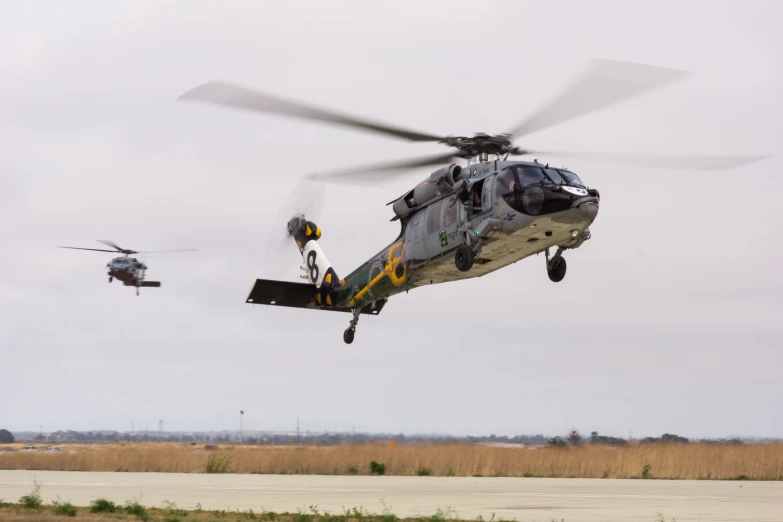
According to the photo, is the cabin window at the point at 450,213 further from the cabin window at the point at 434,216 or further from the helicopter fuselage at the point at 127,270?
the helicopter fuselage at the point at 127,270

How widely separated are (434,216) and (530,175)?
10.7ft

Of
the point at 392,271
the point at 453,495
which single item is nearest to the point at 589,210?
the point at 392,271

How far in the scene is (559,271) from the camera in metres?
22.1

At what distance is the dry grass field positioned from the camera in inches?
1113

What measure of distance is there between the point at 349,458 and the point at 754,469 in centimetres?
1290

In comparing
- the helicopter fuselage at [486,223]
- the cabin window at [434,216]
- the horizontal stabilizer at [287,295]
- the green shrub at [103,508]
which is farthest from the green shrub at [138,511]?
the horizontal stabilizer at [287,295]

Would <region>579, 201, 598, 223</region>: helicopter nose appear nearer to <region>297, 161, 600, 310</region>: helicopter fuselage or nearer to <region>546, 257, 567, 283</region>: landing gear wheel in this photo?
<region>297, 161, 600, 310</region>: helicopter fuselage

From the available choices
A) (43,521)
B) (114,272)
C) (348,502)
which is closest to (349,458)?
(348,502)

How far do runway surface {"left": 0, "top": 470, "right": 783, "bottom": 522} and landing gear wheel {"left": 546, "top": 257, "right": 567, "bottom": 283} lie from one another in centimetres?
491

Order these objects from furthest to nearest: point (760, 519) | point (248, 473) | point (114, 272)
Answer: point (114, 272) → point (248, 473) → point (760, 519)

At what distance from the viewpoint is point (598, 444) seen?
3488 cm

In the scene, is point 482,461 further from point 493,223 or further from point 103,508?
point 103,508

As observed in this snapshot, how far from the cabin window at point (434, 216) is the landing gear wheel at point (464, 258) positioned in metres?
1.16

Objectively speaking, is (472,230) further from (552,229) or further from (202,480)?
(202,480)
